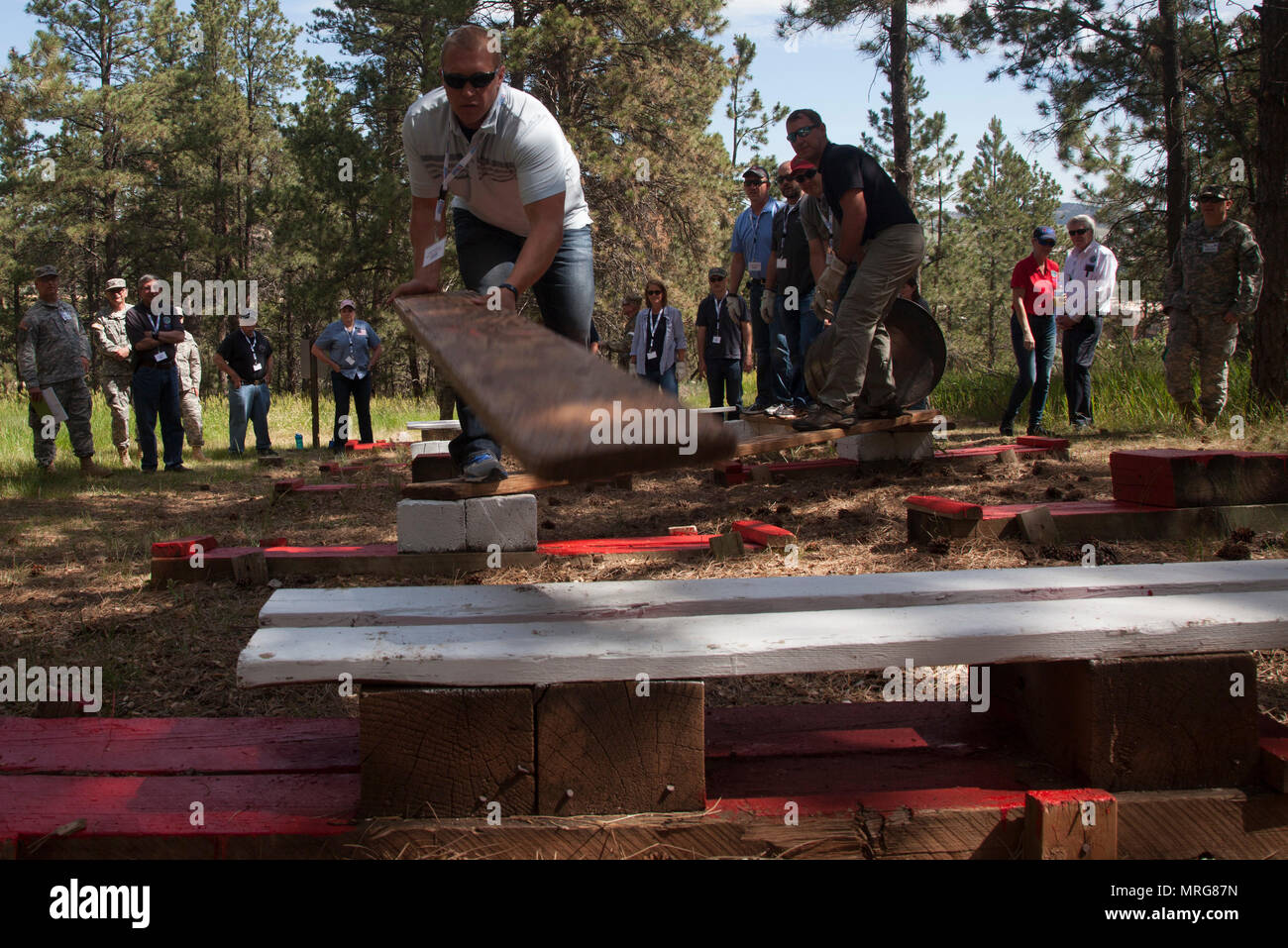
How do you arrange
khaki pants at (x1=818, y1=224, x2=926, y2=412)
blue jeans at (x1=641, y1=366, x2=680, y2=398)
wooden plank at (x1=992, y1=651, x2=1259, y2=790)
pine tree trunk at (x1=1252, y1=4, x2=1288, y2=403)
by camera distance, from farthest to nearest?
blue jeans at (x1=641, y1=366, x2=680, y2=398)
pine tree trunk at (x1=1252, y1=4, x2=1288, y2=403)
khaki pants at (x1=818, y1=224, x2=926, y2=412)
wooden plank at (x1=992, y1=651, x2=1259, y2=790)

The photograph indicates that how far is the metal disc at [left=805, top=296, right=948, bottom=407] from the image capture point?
6.57 metres

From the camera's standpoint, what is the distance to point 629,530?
19.2ft

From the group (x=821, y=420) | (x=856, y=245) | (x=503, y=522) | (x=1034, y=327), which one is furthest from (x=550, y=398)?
(x=1034, y=327)

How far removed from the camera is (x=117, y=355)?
9.97 metres

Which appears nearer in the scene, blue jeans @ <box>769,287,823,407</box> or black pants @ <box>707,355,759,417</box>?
blue jeans @ <box>769,287,823,407</box>

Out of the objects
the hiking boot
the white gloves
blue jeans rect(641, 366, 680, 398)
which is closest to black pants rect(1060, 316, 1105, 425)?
the white gloves

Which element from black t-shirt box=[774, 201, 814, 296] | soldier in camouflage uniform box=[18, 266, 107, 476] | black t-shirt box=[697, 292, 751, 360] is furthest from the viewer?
black t-shirt box=[697, 292, 751, 360]

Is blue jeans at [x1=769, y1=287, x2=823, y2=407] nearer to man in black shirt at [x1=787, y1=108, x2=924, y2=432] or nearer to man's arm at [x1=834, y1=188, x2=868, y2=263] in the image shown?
man in black shirt at [x1=787, y1=108, x2=924, y2=432]

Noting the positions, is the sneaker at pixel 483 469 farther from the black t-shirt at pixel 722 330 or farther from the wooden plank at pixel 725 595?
the black t-shirt at pixel 722 330

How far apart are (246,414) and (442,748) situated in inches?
412

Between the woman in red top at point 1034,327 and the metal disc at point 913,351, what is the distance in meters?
2.40

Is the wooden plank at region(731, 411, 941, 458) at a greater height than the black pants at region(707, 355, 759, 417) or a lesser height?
lesser

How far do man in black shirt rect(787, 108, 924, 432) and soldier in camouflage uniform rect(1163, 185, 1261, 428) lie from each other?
357cm

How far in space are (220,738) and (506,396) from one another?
3.58ft
